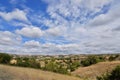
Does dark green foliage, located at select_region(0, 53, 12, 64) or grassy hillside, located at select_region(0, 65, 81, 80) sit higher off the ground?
dark green foliage, located at select_region(0, 53, 12, 64)

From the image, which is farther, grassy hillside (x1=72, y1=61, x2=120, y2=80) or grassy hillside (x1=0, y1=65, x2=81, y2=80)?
grassy hillside (x1=72, y1=61, x2=120, y2=80)

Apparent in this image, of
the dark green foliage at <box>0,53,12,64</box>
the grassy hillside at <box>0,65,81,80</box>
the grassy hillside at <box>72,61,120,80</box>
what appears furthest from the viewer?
the dark green foliage at <box>0,53,12,64</box>

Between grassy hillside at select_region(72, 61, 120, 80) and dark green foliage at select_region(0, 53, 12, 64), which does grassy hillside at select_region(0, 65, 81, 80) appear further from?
dark green foliage at select_region(0, 53, 12, 64)

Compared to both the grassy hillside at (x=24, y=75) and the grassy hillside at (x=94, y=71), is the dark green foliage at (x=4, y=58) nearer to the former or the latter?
the grassy hillside at (x=94, y=71)

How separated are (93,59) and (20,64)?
23.3 metres

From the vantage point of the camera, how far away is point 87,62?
5447cm

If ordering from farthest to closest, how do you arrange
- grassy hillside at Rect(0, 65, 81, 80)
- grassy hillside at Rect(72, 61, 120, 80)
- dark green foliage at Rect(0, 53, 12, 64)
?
1. dark green foliage at Rect(0, 53, 12, 64)
2. grassy hillside at Rect(72, 61, 120, 80)
3. grassy hillside at Rect(0, 65, 81, 80)

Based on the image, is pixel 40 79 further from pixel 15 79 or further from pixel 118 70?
pixel 118 70

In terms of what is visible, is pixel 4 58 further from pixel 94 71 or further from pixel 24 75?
pixel 24 75

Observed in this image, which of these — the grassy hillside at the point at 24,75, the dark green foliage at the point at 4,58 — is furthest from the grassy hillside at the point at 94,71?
the dark green foliage at the point at 4,58

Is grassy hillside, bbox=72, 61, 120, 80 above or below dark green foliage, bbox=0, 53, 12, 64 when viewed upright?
below

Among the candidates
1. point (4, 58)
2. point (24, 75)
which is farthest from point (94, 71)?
point (24, 75)

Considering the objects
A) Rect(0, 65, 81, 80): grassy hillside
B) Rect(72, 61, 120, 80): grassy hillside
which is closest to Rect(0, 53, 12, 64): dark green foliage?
Rect(72, 61, 120, 80): grassy hillside

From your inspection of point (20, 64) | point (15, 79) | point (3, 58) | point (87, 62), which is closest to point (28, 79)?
point (15, 79)
